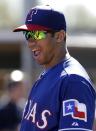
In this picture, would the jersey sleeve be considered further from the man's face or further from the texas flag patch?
the man's face

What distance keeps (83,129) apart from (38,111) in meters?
0.35

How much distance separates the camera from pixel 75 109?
14.1 ft

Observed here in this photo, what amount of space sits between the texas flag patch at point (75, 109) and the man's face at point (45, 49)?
410 millimetres

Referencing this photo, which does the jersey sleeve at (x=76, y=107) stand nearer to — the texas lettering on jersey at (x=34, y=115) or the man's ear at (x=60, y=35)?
the texas lettering on jersey at (x=34, y=115)

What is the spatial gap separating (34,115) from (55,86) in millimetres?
240

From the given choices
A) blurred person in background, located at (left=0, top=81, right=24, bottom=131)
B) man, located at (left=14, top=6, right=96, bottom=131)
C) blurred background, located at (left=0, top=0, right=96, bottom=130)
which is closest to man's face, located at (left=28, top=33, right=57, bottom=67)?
man, located at (left=14, top=6, right=96, bottom=131)

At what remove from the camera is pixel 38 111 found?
4477 millimetres

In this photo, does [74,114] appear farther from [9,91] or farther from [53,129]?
[9,91]

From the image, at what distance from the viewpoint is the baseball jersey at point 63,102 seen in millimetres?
4289

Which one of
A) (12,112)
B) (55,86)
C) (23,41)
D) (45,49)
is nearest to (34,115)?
(55,86)

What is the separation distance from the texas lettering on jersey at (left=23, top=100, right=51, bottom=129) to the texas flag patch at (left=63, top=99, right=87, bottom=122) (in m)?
0.16

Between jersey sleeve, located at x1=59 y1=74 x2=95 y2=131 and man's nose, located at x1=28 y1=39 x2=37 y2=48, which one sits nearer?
jersey sleeve, located at x1=59 y1=74 x2=95 y2=131

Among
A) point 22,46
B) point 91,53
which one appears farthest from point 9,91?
point 91,53

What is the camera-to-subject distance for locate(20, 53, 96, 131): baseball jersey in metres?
4.29
